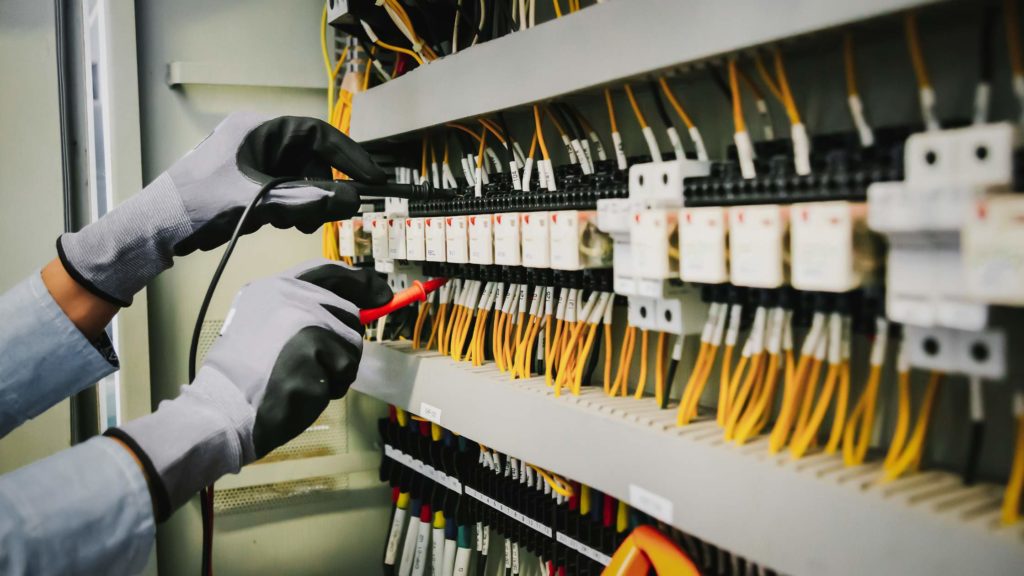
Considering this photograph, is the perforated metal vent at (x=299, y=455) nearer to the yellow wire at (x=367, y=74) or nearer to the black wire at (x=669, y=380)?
the yellow wire at (x=367, y=74)

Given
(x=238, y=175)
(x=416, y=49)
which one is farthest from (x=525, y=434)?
(x=416, y=49)

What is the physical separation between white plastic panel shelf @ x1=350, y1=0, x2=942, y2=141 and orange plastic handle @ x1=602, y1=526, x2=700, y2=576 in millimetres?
605

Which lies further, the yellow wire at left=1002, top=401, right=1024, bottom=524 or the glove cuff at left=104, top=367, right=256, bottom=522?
the glove cuff at left=104, top=367, right=256, bottom=522

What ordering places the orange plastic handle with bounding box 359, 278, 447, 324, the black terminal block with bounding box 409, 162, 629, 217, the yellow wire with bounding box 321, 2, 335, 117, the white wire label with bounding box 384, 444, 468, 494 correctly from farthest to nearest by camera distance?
the yellow wire with bounding box 321, 2, 335, 117 → the white wire label with bounding box 384, 444, 468, 494 → the orange plastic handle with bounding box 359, 278, 447, 324 → the black terminal block with bounding box 409, 162, 629, 217

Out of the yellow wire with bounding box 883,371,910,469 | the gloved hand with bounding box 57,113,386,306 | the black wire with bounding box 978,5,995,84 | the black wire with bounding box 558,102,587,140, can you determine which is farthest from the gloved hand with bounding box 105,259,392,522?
the black wire with bounding box 978,5,995,84

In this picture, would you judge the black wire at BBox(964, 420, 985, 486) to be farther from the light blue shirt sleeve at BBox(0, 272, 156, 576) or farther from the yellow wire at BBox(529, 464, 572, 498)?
the light blue shirt sleeve at BBox(0, 272, 156, 576)

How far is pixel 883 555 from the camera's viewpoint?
0.59 metres

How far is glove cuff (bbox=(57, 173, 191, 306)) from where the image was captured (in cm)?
111

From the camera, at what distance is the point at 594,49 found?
89 centimetres

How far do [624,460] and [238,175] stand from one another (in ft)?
2.41

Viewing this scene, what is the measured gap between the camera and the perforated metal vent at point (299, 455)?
169cm

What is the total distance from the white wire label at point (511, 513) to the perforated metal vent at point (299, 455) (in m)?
0.48

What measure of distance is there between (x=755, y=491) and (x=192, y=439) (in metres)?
0.67

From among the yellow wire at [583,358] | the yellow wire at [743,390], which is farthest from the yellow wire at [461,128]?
the yellow wire at [743,390]
